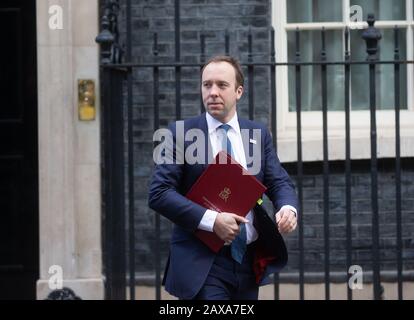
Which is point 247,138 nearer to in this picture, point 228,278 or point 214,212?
Answer: point 214,212

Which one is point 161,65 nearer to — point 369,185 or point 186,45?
point 186,45

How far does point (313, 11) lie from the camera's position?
333 inches

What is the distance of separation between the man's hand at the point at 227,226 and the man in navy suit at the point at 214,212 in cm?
2

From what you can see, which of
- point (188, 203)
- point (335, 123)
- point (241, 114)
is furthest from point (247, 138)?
point (335, 123)

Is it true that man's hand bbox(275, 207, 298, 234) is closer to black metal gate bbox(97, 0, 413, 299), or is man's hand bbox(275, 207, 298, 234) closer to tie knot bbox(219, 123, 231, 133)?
tie knot bbox(219, 123, 231, 133)

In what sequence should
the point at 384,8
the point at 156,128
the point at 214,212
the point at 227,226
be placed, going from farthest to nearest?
the point at 384,8, the point at 156,128, the point at 214,212, the point at 227,226

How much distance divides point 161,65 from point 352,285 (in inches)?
74.7

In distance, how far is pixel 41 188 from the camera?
8094 millimetres

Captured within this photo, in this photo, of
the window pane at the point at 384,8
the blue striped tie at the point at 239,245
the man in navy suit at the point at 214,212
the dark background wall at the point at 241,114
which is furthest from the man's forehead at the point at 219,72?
the window pane at the point at 384,8

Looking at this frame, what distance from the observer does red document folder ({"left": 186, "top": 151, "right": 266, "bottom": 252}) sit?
17.9 feet

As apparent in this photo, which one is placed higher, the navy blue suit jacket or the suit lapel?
the suit lapel

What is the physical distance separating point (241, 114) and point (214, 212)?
2.84 metres

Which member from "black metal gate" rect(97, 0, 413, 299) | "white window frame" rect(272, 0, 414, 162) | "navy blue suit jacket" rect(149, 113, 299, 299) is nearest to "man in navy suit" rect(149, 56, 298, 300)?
"navy blue suit jacket" rect(149, 113, 299, 299)

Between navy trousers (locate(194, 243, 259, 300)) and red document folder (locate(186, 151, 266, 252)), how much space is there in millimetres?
96
